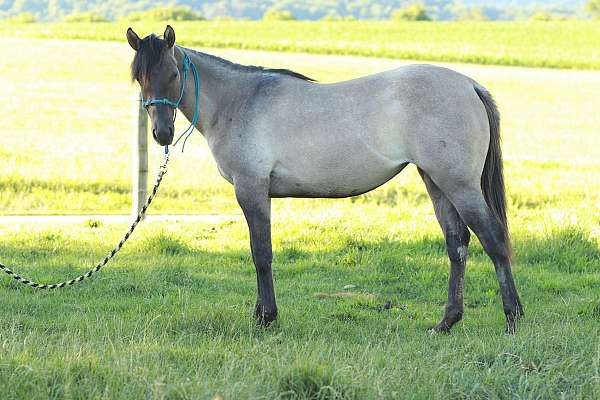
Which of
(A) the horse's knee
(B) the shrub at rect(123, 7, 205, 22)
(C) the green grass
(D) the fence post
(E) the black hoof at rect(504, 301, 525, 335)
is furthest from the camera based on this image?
(B) the shrub at rect(123, 7, 205, 22)

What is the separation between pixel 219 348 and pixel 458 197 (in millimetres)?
2125

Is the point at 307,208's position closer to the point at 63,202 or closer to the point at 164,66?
the point at 63,202

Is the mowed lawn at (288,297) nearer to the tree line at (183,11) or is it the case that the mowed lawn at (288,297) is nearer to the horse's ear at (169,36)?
the horse's ear at (169,36)

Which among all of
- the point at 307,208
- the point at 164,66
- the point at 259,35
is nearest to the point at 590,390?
the point at 164,66

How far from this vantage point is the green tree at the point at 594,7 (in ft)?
357

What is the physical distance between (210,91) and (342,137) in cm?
117

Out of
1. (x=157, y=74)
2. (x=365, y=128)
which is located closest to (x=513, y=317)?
(x=365, y=128)

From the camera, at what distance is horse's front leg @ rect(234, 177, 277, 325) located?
6.49 meters

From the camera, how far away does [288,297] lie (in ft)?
Result: 24.7

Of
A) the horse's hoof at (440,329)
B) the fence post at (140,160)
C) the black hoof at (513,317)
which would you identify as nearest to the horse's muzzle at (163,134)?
the horse's hoof at (440,329)

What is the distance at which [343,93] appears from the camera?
21.5 ft

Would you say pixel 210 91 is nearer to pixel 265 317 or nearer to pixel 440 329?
pixel 265 317

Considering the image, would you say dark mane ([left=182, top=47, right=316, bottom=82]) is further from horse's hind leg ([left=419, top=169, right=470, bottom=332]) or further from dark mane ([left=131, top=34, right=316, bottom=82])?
horse's hind leg ([left=419, top=169, right=470, bottom=332])

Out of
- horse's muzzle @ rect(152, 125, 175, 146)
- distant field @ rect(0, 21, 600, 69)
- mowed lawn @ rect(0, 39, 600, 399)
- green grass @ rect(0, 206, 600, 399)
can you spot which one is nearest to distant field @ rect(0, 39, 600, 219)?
mowed lawn @ rect(0, 39, 600, 399)
